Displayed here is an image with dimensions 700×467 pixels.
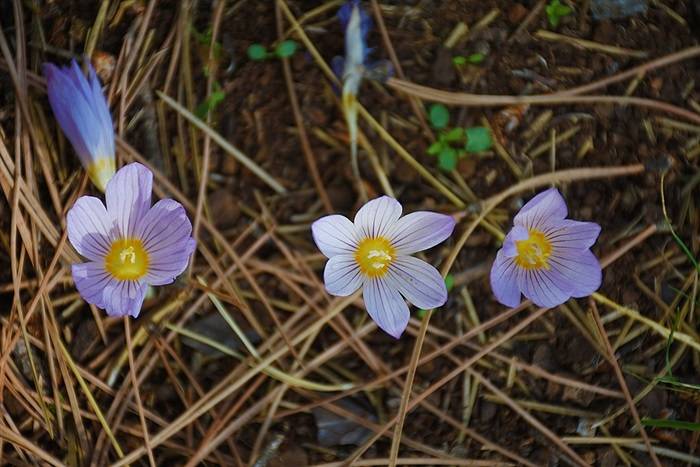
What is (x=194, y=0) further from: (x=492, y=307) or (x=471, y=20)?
(x=492, y=307)

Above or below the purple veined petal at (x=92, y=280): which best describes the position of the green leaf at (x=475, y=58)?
below

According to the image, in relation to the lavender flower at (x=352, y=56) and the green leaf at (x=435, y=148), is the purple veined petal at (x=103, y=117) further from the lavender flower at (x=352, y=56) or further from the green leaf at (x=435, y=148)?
the green leaf at (x=435, y=148)

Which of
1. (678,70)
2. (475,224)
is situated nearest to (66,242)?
(475,224)

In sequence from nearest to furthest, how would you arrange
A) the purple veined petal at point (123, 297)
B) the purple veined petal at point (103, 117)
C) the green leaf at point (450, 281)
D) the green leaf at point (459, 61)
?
the purple veined petal at point (123, 297) < the purple veined petal at point (103, 117) < the green leaf at point (450, 281) < the green leaf at point (459, 61)

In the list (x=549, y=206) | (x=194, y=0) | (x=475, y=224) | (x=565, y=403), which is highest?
(x=194, y=0)

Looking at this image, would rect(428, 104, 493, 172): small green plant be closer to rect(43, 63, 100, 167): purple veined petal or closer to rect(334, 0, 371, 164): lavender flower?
rect(334, 0, 371, 164): lavender flower

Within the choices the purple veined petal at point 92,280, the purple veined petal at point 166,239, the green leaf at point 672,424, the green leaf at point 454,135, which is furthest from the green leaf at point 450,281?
the purple veined petal at point 92,280
